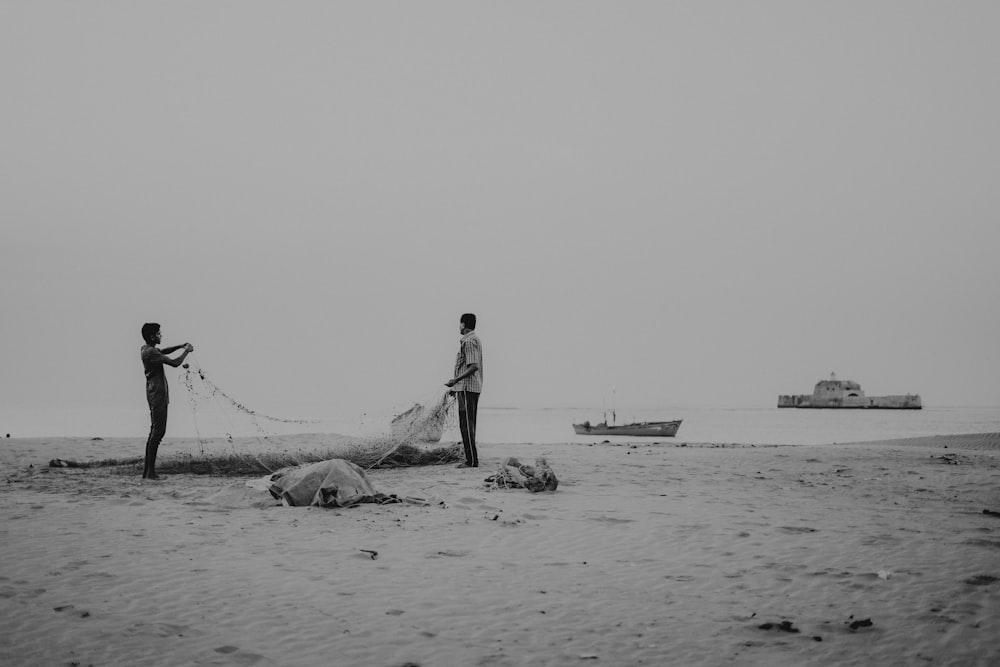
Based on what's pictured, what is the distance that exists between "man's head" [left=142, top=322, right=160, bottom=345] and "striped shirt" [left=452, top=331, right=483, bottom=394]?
4534 millimetres

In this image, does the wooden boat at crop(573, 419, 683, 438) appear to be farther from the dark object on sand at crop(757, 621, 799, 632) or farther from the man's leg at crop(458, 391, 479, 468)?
the dark object on sand at crop(757, 621, 799, 632)

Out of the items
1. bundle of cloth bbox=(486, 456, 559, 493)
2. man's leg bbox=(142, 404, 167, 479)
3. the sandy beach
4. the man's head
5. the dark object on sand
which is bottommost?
the dark object on sand

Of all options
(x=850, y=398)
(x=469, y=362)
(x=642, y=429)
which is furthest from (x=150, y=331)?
(x=850, y=398)

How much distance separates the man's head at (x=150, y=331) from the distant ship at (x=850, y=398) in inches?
4511

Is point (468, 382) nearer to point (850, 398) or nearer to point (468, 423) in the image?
point (468, 423)

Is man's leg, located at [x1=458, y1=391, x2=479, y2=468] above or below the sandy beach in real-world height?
above

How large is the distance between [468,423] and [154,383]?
15.4 ft

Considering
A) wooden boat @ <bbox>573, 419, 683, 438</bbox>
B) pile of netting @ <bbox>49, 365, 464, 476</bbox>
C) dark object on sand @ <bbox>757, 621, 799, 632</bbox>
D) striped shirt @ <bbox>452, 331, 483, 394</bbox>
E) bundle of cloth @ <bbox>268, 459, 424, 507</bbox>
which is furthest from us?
wooden boat @ <bbox>573, 419, 683, 438</bbox>

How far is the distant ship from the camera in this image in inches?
4286

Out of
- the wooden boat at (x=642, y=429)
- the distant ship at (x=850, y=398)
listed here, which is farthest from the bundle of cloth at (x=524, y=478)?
the distant ship at (x=850, y=398)

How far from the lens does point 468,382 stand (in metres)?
11.6

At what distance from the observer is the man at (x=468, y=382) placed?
451 inches

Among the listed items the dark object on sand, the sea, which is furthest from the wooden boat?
the dark object on sand

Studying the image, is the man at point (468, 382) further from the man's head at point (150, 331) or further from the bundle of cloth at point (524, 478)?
the man's head at point (150, 331)
